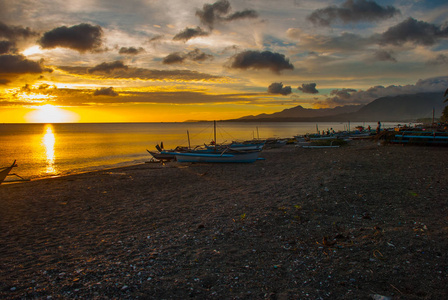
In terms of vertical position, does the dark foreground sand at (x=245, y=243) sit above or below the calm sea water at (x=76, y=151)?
below

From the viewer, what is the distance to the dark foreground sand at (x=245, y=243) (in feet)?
15.6

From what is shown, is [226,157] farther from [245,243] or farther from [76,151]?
[76,151]

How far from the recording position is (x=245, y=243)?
21.4 ft

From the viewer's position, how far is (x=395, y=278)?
4.73 m

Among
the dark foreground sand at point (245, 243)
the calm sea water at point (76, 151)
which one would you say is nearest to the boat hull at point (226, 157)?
the calm sea water at point (76, 151)

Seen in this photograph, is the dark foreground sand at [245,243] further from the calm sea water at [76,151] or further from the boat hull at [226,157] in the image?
the calm sea water at [76,151]

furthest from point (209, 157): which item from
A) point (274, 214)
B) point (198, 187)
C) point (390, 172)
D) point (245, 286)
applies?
point (245, 286)

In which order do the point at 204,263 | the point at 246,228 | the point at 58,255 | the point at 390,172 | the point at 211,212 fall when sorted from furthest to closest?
the point at 390,172 → the point at 211,212 → the point at 246,228 → the point at 58,255 → the point at 204,263

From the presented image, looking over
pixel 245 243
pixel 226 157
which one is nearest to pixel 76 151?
pixel 226 157

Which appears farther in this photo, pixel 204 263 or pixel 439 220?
pixel 439 220

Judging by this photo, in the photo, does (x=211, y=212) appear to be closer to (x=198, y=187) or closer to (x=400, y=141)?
(x=198, y=187)

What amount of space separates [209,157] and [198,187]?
34.1 feet

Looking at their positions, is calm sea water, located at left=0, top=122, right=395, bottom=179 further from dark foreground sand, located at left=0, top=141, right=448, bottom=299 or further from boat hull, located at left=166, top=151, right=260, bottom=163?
dark foreground sand, located at left=0, top=141, right=448, bottom=299

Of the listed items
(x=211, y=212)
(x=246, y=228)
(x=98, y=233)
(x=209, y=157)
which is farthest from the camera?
(x=209, y=157)
